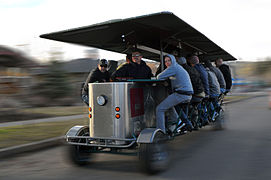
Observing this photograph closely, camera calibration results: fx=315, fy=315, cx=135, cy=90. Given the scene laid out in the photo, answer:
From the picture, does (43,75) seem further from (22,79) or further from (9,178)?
(9,178)

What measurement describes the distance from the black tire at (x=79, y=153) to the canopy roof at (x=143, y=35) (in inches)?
74.6

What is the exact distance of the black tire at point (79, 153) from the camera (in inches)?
211

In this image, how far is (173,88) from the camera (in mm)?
5895

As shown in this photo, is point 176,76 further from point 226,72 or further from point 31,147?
point 226,72

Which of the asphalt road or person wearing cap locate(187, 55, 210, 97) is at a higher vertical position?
person wearing cap locate(187, 55, 210, 97)

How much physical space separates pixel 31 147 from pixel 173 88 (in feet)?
11.0

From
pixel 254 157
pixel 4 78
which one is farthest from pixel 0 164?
Answer: pixel 4 78

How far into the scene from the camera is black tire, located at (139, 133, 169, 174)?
4.69 m

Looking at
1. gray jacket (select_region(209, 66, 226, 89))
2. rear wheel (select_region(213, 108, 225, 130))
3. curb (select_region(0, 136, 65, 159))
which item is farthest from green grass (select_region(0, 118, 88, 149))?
gray jacket (select_region(209, 66, 226, 89))

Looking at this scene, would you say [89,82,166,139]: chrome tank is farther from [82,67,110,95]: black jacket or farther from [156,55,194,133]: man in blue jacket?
[82,67,110,95]: black jacket

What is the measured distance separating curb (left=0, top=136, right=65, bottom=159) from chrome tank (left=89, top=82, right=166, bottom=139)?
2.10 metres

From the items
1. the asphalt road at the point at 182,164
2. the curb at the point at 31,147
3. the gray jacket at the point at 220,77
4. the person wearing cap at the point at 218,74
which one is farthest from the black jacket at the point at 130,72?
the gray jacket at the point at 220,77

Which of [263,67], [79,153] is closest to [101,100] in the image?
[79,153]

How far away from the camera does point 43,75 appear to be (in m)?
15.1
